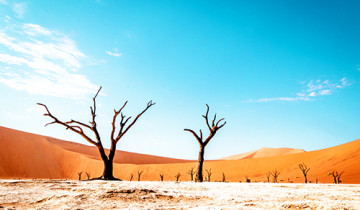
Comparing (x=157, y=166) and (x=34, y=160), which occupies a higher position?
(x=34, y=160)

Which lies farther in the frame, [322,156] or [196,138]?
[322,156]

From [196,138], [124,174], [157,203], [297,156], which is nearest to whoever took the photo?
[157,203]

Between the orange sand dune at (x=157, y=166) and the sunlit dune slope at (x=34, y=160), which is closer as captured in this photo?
the orange sand dune at (x=157, y=166)

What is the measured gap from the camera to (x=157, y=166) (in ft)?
188

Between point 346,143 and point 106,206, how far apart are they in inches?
2066

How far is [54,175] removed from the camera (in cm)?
4559

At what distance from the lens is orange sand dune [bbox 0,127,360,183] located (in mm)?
37750

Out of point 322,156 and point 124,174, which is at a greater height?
point 322,156

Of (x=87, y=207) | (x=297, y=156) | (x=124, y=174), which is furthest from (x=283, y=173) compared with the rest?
(x=87, y=207)

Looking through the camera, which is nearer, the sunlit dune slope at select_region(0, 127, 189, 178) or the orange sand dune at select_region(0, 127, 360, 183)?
the orange sand dune at select_region(0, 127, 360, 183)

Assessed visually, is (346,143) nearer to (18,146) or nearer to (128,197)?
(128,197)

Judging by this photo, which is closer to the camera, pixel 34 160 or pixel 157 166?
pixel 34 160

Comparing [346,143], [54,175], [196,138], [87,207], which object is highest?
[346,143]

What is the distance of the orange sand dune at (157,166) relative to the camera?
3775cm
